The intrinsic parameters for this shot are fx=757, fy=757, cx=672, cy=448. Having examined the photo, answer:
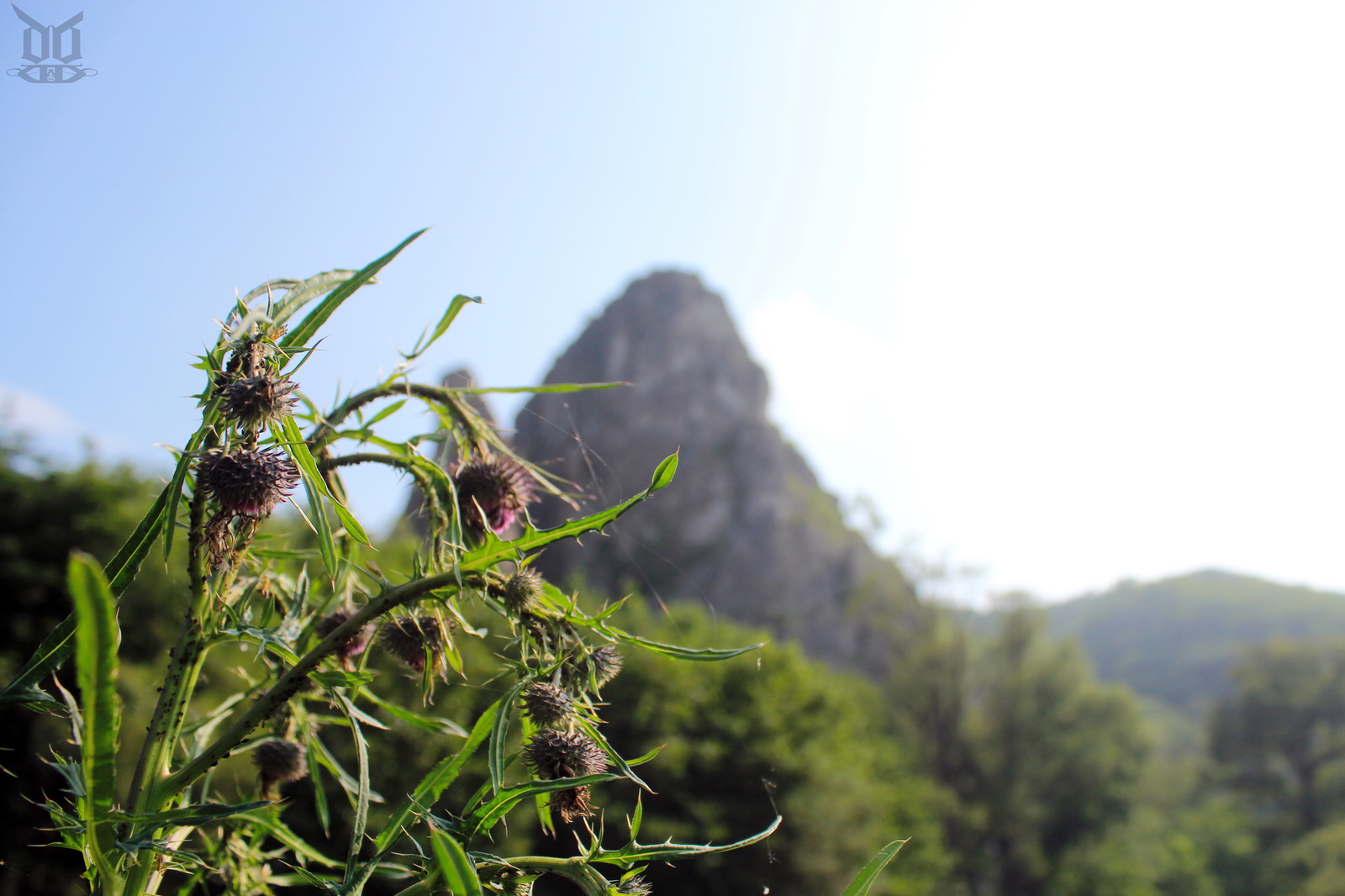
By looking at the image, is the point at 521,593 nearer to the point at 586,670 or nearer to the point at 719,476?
the point at 586,670

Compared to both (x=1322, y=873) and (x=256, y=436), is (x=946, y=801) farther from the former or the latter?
(x=256, y=436)

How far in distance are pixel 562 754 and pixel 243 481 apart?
0.45 m

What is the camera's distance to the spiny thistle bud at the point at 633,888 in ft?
2.66

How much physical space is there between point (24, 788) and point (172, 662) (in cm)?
1010

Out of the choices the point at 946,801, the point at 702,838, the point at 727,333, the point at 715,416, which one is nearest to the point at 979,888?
the point at 946,801

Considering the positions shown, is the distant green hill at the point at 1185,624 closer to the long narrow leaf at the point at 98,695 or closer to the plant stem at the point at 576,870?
the plant stem at the point at 576,870

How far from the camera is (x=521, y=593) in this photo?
32.9 inches

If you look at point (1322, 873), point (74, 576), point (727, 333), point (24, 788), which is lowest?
point (1322, 873)

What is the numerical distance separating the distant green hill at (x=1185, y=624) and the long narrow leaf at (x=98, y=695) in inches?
1880

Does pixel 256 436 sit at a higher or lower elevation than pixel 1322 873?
higher

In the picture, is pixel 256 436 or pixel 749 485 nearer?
pixel 256 436

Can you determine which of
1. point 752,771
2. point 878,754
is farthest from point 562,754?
point 878,754

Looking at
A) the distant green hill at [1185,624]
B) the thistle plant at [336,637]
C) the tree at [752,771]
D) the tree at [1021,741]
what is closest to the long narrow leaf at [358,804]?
the thistle plant at [336,637]

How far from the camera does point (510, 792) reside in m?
0.78
